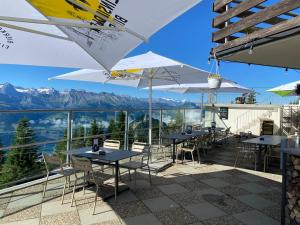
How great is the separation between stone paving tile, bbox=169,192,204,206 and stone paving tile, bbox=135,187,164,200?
0.27 meters

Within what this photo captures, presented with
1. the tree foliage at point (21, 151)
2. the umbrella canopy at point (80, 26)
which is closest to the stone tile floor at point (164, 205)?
the tree foliage at point (21, 151)

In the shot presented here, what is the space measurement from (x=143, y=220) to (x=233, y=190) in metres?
2.28

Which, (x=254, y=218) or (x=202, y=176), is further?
(x=202, y=176)

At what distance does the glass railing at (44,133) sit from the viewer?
17.1 feet

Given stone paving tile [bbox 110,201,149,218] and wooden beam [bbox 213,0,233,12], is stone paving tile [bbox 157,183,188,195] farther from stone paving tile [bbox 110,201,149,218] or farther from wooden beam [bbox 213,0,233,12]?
wooden beam [bbox 213,0,233,12]

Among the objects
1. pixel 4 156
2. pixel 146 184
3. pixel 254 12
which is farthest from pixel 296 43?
pixel 4 156

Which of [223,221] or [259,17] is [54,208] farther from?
[259,17]

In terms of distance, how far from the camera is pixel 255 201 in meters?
4.94

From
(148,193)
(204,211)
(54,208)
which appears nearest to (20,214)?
(54,208)

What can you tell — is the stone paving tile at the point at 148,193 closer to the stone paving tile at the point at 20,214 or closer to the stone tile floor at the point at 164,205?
the stone tile floor at the point at 164,205

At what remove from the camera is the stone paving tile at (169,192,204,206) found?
189 inches

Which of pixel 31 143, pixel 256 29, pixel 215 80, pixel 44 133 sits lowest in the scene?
→ pixel 31 143

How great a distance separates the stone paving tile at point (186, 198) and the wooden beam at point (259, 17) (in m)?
2.78

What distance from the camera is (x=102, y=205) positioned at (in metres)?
4.55
